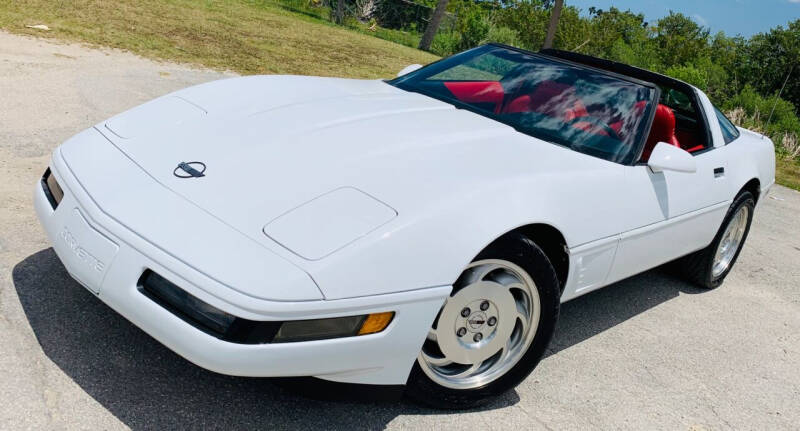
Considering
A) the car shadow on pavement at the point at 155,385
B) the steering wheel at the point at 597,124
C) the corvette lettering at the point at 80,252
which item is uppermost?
the steering wheel at the point at 597,124

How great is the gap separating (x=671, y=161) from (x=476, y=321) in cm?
133

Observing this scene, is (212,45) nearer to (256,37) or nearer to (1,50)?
(256,37)

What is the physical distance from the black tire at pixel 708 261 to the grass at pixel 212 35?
23.0 feet

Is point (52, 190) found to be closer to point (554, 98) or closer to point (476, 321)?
point (476, 321)

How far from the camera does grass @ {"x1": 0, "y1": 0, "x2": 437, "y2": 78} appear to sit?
9836 millimetres

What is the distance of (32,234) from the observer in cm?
354

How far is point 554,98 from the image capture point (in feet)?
12.0

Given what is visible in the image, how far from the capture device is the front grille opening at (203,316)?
6.99ft

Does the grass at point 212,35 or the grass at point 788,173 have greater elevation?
the grass at point 788,173

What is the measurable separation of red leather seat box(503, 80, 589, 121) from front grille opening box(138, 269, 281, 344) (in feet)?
6.50

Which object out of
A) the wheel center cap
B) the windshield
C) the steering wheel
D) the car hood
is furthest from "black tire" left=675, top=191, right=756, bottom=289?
the wheel center cap

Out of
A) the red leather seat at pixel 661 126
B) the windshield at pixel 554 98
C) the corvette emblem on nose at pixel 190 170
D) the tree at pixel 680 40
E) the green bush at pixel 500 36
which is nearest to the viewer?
the corvette emblem on nose at pixel 190 170

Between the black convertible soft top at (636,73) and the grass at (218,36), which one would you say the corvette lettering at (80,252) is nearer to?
the black convertible soft top at (636,73)

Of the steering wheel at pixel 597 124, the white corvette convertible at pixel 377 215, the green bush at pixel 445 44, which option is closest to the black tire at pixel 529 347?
the white corvette convertible at pixel 377 215
